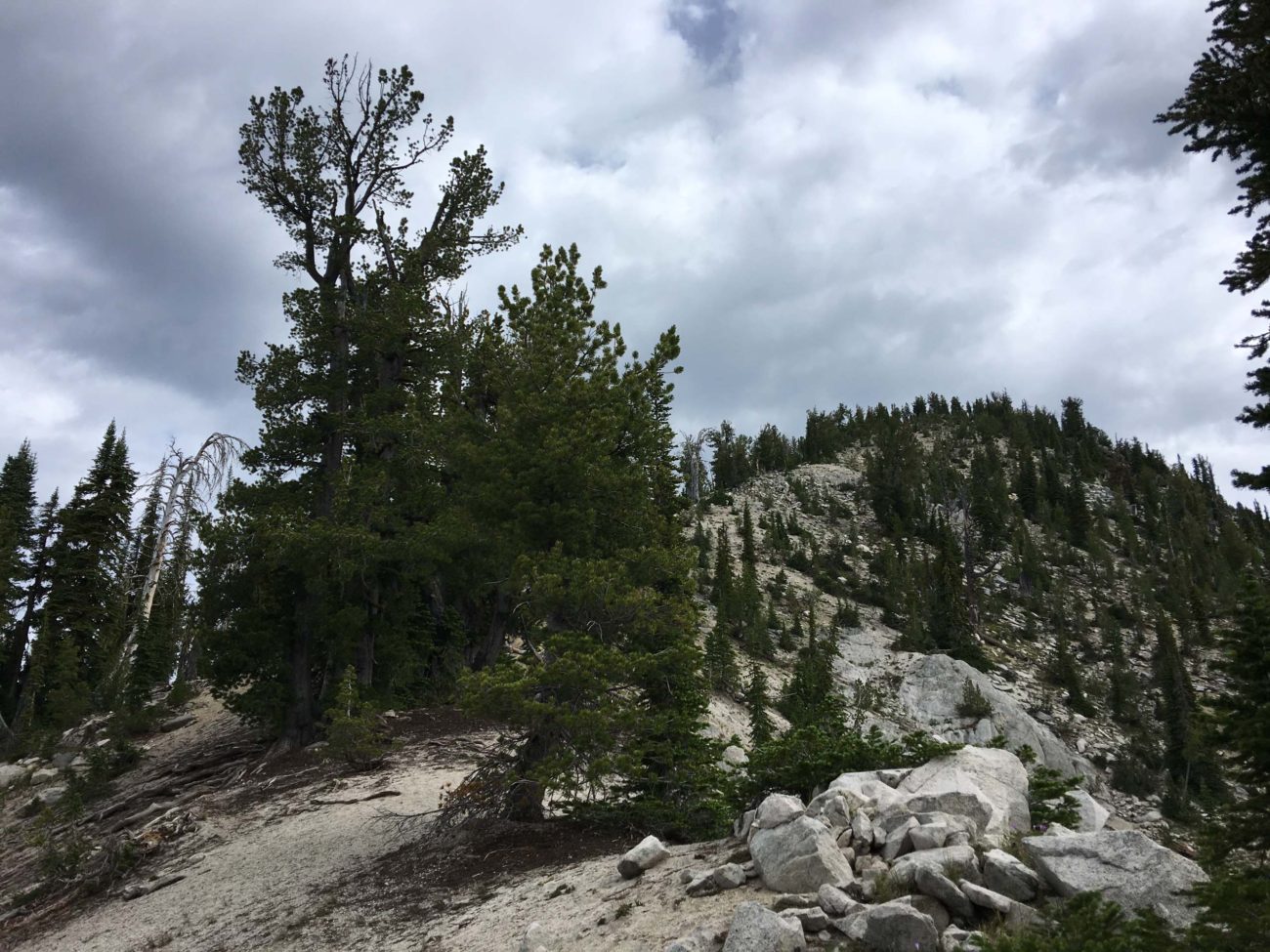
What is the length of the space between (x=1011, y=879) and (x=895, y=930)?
3.93 feet

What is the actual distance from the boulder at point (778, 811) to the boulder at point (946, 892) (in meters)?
1.76

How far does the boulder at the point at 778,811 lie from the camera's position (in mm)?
7414

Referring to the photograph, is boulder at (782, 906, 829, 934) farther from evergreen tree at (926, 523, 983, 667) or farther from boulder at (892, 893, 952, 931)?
evergreen tree at (926, 523, 983, 667)

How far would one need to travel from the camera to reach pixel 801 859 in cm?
658

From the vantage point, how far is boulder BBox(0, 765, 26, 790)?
20750 mm

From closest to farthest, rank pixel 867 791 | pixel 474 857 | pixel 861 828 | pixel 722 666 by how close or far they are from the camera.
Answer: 1. pixel 861 828
2. pixel 867 791
3. pixel 474 857
4. pixel 722 666

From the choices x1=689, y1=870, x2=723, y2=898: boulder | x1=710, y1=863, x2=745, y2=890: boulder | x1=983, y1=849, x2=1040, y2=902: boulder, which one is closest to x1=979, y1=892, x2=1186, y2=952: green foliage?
x1=983, y1=849, x2=1040, y2=902: boulder

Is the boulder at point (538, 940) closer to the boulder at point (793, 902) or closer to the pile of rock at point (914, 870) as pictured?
the pile of rock at point (914, 870)

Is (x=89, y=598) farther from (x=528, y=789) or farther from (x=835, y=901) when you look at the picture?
(x=835, y=901)

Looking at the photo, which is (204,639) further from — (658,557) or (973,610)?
(973,610)

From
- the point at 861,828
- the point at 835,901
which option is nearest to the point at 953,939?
the point at 835,901

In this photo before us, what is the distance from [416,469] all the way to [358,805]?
323 inches

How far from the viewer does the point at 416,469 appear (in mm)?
19281

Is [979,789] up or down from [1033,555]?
down
